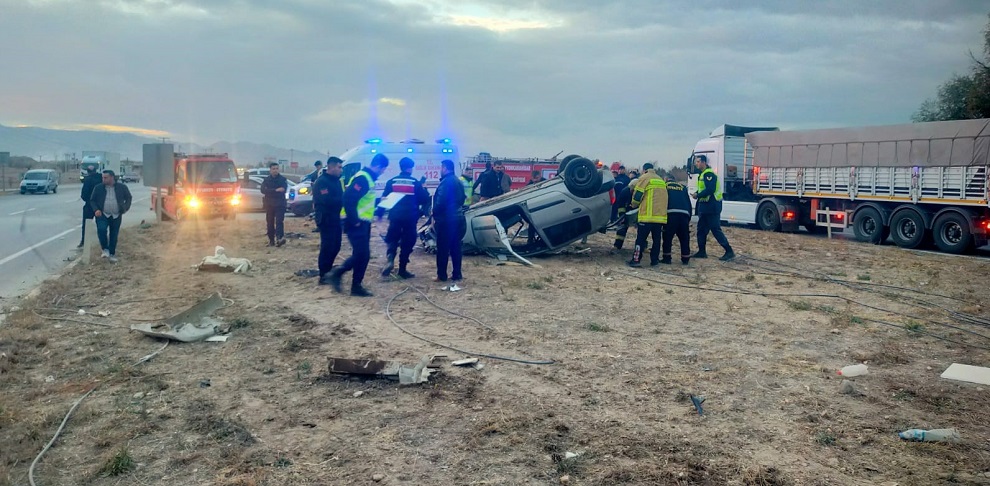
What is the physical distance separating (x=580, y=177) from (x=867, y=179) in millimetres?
8990

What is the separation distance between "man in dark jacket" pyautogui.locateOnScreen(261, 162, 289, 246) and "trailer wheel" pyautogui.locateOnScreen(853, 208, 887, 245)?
13.6 metres

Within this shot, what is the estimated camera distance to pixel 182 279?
33.8 feet

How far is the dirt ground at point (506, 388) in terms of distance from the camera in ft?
13.1

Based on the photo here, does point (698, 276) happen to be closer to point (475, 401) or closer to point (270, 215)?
point (475, 401)

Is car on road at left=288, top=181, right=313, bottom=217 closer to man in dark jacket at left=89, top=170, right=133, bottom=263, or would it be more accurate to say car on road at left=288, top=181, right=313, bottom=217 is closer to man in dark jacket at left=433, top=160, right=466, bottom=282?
man in dark jacket at left=89, top=170, right=133, bottom=263

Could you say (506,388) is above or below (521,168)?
below

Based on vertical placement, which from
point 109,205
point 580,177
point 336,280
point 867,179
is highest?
point 867,179

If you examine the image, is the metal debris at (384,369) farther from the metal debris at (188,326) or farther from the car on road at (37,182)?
the car on road at (37,182)

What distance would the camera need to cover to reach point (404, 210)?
32.5ft

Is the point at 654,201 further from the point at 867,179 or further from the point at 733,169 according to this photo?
the point at 733,169

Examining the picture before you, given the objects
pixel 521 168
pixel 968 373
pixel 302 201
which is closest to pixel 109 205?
pixel 302 201

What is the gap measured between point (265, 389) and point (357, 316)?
2451mm

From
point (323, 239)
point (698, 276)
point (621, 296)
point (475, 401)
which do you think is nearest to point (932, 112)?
point (698, 276)

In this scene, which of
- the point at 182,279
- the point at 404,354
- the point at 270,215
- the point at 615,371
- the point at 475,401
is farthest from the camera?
the point at 270,215
